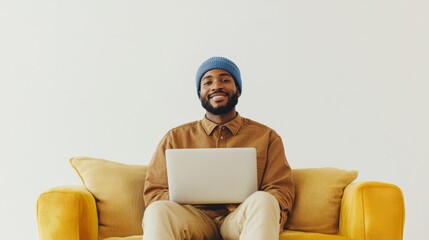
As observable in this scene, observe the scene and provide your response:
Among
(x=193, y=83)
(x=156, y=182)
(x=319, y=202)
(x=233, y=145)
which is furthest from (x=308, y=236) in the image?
(x=193, y=83)

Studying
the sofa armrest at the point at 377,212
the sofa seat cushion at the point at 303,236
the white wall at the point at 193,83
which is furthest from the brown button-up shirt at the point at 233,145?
the white wall at the point at 193,83

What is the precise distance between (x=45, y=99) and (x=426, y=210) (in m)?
2.36

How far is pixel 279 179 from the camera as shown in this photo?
9.98ft

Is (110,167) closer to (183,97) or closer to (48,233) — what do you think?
(48,233)

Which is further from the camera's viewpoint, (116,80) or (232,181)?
(116,80)

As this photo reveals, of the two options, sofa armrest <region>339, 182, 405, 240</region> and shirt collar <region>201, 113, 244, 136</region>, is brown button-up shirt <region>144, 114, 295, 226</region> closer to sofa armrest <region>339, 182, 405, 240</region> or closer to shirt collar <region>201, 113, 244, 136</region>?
shirt collar <region>201, 113, 244, 136</region>

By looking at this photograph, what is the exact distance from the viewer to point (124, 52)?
4012mm

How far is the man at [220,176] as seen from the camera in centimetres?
253

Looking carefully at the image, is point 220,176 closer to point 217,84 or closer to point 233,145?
point 233,145

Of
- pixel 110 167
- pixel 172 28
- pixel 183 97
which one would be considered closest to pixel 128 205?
pixel 110 167

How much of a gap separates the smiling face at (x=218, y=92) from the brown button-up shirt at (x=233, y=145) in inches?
2.8

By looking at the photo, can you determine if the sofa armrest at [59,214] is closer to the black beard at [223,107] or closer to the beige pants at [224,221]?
the beige pants at [224,221]

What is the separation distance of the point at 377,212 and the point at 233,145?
78 centimetres

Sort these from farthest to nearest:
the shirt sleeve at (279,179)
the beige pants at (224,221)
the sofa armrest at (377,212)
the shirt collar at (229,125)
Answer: the shirt collar at (229,125) < the shirt sleeve at (279,179) < the sofa armrest at (377,212) < the beige pants at (224,221)
